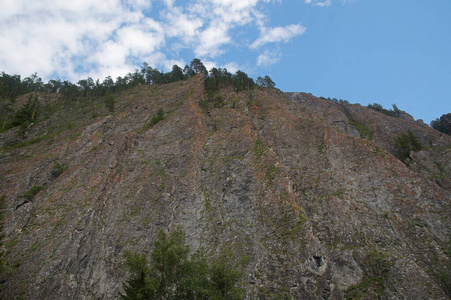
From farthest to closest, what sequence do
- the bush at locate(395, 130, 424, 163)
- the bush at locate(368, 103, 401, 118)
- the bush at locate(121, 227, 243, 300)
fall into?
the bush at locate(368, 103, 401, 118) → the bush at locate(395, 130, 424, 163) → the bush at locate(121, 227, 243, 300)

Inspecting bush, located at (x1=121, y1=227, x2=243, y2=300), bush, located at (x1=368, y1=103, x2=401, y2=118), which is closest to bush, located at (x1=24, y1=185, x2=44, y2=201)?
bush, located at (x1=121, y1=227, x2=243, y2=300)

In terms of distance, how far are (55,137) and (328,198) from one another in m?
54.8

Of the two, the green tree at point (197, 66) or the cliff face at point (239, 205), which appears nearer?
the cliff face at point (239, 205)

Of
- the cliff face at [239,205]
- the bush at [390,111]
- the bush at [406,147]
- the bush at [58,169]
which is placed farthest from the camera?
the bush at [390,111]

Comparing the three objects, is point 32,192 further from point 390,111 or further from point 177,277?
point 390,111

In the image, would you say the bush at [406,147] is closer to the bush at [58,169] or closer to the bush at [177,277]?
the bush at [177,277]

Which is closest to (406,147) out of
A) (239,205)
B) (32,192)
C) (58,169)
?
(239,205)

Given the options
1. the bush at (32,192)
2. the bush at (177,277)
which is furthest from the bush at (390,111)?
the bush at (32,192)

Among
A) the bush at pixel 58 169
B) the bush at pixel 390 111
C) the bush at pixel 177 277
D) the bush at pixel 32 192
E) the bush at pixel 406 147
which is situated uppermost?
the bush at pixel 390 111

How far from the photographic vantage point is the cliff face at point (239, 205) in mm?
26750

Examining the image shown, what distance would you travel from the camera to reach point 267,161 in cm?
3916

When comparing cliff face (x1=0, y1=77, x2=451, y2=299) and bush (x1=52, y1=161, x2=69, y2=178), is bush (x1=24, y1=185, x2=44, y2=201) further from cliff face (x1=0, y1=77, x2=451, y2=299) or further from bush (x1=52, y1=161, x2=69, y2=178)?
bush (x1=52, y1=161, x2=69, y2=178)

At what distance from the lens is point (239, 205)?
34.4 metres

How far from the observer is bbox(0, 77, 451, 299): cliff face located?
26.8m
